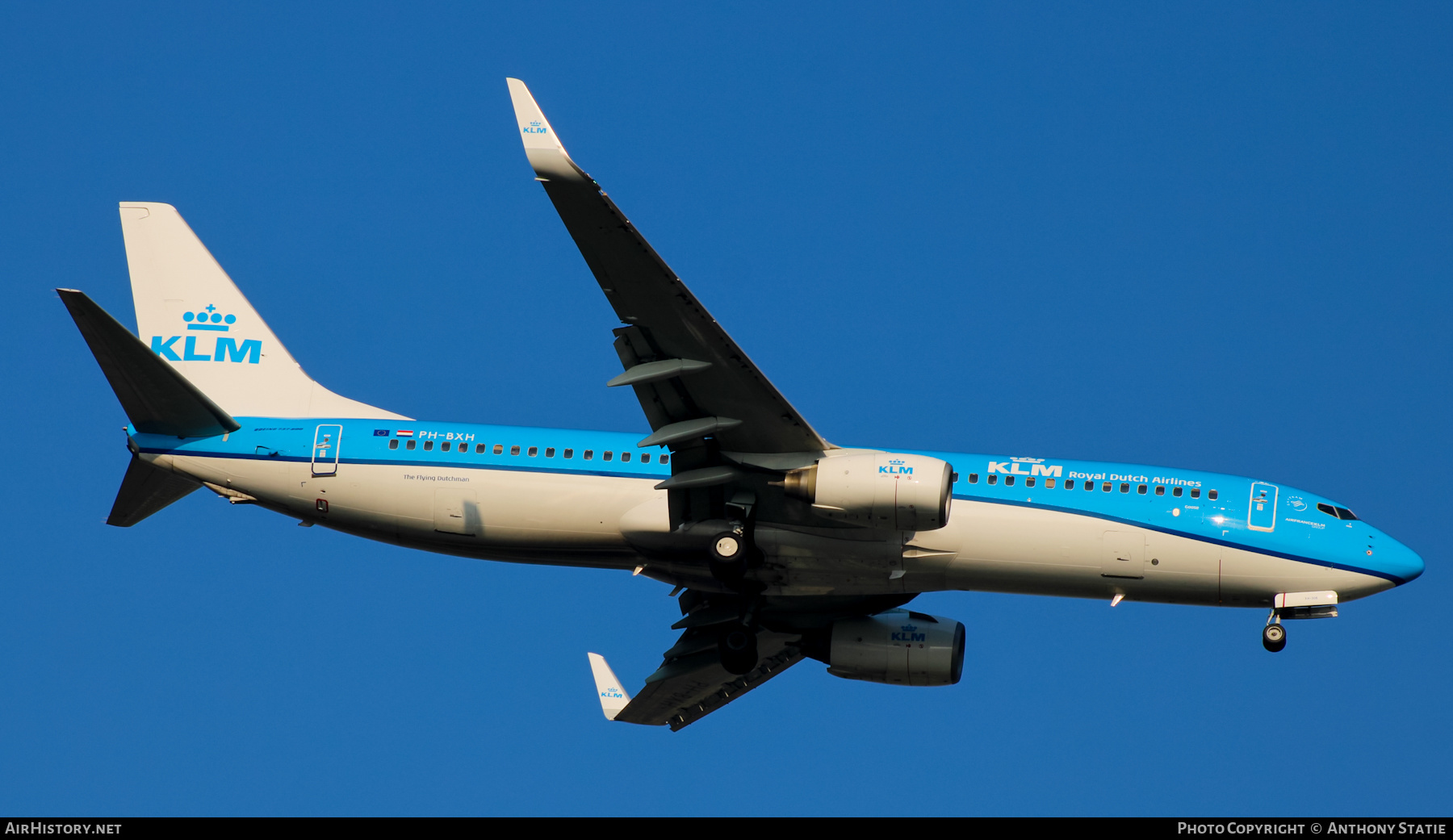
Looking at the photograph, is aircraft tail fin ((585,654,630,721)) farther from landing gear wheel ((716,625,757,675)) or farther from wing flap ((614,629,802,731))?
landing gear wheel ((716,625,757,675))

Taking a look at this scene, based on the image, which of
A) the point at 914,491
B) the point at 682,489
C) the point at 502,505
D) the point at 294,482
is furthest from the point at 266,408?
the point at 914,491

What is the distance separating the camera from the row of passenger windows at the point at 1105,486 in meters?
30.5

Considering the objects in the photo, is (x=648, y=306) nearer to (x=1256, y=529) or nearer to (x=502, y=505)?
(x=502, y=505)

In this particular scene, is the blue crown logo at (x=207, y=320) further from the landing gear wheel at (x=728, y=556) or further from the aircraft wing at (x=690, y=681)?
the landing gear wheel at (x=728, y=556)

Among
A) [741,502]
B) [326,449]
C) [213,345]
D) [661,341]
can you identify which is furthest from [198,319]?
[741,502]

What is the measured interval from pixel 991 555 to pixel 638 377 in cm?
815

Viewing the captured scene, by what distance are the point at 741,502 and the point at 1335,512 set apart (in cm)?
1214

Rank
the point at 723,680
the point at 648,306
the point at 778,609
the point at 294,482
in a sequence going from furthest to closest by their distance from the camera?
the point at 723,680
the point at 778,609
the point at 294,482
the point at 648,306

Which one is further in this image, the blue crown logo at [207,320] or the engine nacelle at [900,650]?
the blue crown logo at [207,320]

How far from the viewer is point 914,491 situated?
2791 centimetres

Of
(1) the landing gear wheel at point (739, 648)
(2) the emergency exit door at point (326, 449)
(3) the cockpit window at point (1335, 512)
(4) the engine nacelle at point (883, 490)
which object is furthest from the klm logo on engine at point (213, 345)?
(3) the cockpit window at point (1335, 512)

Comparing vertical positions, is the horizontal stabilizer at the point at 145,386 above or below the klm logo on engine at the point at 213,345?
below

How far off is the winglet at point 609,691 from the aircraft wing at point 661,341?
10.5 m

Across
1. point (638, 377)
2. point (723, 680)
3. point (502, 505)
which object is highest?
point (638, 377)
